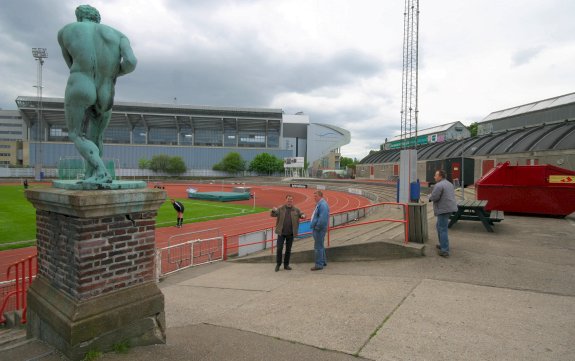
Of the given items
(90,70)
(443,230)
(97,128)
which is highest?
(90,70)

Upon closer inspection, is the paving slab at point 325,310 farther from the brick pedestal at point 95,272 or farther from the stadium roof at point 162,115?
the stadium roof at point 162,115

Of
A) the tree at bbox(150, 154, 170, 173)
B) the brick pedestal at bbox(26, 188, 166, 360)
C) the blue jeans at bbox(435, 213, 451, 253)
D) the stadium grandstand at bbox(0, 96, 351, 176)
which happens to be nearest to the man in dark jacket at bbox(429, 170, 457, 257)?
the blue jeans at bbox(435, 213, 451, 253)

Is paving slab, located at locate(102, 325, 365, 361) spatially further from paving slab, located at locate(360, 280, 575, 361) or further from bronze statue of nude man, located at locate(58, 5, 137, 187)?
bronze statue of nude man, located at locate(58, 5, 137, 187)

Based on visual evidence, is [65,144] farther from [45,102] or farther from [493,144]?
[493,144]

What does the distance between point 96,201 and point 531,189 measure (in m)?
13.4

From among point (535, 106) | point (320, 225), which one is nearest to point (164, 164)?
point (535, 106)

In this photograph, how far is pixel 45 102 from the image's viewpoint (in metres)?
82.9

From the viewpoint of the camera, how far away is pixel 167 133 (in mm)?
94625

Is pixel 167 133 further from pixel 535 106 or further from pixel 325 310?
pixel 325 310

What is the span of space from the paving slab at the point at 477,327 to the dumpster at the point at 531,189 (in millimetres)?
8468

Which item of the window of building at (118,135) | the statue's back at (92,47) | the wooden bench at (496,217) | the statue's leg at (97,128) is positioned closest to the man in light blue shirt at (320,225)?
the statue's leg at (97,128)

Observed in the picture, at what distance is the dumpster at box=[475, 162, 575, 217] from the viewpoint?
11109 mm

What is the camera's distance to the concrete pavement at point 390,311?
334cm

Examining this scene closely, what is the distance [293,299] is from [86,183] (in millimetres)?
3187
